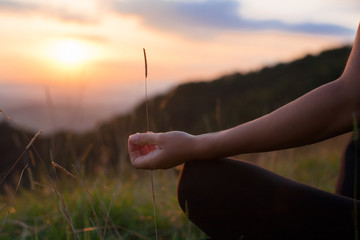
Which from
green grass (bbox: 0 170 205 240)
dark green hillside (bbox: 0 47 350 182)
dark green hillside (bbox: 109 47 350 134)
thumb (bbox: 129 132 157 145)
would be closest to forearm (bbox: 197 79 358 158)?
thumb (bbox: 129 132 157 145)

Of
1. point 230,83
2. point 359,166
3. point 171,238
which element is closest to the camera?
point 359,166

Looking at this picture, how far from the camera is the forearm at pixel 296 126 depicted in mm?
1050

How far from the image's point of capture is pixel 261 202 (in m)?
1.21

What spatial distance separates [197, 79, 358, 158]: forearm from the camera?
Answer: 1.05m

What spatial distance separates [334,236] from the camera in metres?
1.26

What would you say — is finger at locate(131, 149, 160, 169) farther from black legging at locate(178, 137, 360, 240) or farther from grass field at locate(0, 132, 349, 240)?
grass field at locate(0, 132, 349, 240)

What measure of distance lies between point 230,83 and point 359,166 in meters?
17.9

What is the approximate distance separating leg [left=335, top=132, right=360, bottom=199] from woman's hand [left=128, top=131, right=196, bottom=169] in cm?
86

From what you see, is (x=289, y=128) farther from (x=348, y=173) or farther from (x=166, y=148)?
(x=348, y=173)

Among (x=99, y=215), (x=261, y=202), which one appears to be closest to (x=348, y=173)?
(x=261, y=202)

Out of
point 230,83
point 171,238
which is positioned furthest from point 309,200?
point 230,83

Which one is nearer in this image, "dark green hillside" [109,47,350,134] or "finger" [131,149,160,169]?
"finger" [131,149,160,169]

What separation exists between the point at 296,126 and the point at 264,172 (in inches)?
7.9

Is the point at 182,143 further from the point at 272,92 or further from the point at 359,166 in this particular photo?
the point at 272,92
